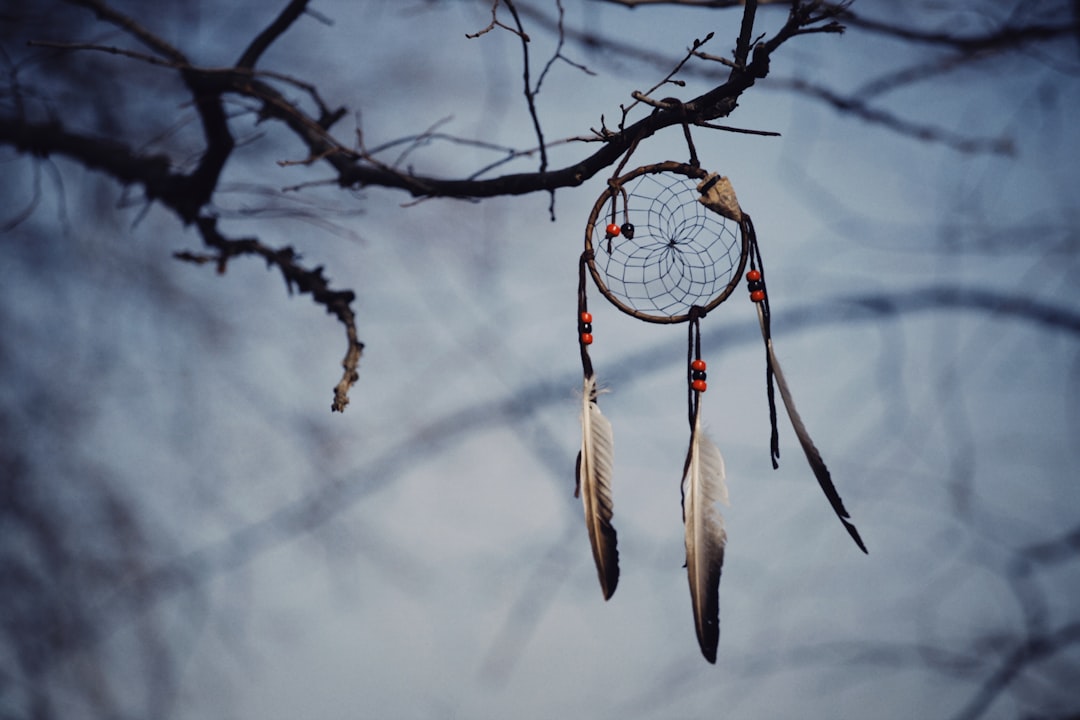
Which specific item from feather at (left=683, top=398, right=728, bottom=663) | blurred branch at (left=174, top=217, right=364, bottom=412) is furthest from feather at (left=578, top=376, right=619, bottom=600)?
blurred branch at (left=174, top=217, right=364, bottom=412)

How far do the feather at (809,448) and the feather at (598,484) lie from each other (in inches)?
6.6

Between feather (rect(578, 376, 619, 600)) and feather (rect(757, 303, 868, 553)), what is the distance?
0.17 meters

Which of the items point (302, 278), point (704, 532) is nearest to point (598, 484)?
point (704, 532)

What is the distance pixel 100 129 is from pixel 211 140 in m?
0.96

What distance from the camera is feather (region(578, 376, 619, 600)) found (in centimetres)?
67

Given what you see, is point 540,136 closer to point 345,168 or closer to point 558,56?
point 558,56

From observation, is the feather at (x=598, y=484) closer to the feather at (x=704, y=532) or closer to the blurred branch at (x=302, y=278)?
the feather at (x=704, y=532)

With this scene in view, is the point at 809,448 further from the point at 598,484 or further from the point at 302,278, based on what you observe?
the point at 302,278

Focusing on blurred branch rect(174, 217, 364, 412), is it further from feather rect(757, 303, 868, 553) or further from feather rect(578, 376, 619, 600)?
feather rect(757, 303, 868, 553)

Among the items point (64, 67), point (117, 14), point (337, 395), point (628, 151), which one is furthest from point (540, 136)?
point (64, 67)

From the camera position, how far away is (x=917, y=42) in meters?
1.60

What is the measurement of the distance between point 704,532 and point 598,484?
0.35 feet

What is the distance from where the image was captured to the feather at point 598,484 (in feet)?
2.21

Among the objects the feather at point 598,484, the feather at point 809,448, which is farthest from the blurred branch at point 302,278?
the feather at point 809,448
